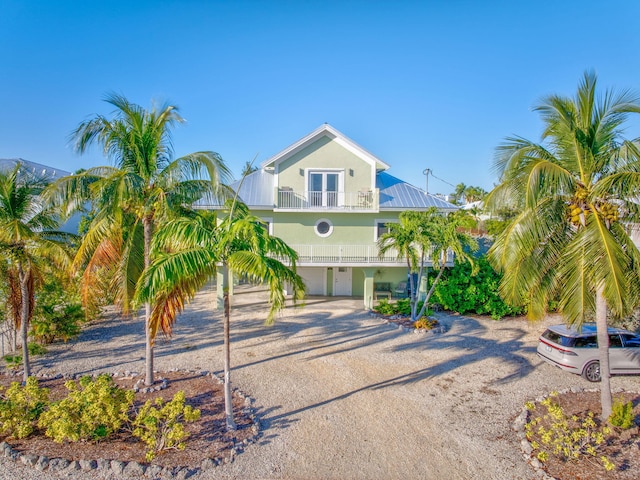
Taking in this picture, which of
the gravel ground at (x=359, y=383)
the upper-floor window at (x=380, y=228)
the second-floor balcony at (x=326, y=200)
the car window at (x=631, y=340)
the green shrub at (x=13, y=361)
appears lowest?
the gravel ground at (x=359, y=383)

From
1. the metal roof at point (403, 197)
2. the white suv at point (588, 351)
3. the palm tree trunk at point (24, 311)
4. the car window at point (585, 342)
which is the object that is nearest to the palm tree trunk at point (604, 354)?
the white suv at point (588, 351)

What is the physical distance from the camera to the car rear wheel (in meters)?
11.5

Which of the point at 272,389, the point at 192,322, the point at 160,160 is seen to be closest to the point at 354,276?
the point at 192,322

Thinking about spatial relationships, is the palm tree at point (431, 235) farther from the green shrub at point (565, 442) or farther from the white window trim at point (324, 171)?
the green shrub at point (565, 442)

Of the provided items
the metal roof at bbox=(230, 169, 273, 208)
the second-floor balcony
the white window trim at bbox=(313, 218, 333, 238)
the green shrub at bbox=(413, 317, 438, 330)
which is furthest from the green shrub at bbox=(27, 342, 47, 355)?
the green shrub at bbox=(413, 317, 438, 330)

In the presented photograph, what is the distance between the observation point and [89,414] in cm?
750

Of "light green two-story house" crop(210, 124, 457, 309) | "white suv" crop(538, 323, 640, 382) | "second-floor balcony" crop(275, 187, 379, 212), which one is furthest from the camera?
"second-floor balcony" crop(275, 187, 379, 212)

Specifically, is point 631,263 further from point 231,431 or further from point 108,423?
point 108,423

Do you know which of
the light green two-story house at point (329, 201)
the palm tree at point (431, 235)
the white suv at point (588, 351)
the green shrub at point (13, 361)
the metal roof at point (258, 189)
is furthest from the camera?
the metal roof at point (258, 189)

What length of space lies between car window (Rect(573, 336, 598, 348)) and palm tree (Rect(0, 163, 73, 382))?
14698 mm

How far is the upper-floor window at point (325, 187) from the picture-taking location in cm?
2087

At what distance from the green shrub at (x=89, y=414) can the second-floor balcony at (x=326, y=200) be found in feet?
45.1

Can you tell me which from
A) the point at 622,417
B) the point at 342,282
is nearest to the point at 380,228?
the point at 342,282

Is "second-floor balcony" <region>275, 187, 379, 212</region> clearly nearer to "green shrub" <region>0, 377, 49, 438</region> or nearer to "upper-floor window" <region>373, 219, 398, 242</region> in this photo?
"upper-floor window" <region>373, 219, 398, 242</region>
